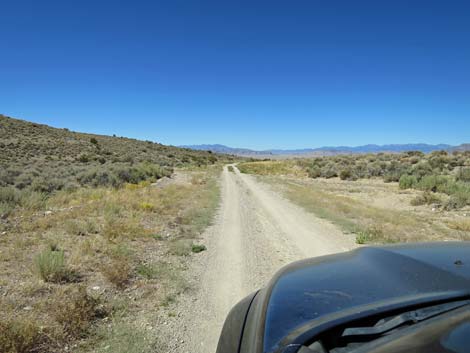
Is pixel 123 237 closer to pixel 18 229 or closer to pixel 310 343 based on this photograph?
pixel 18 229

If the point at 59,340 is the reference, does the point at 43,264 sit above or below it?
above

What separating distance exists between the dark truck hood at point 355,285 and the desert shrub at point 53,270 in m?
4.59

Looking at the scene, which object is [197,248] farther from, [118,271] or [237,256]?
[118,271]

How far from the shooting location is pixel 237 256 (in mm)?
7262

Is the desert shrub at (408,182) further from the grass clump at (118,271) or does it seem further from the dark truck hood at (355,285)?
the dark truck hood at (355,285)

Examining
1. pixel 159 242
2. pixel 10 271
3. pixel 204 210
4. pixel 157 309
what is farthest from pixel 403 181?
pixel 10 271

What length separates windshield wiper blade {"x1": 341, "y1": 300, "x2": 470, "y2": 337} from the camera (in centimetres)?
157

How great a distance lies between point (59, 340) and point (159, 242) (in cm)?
448

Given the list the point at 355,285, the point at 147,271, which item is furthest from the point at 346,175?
the point at 355,285

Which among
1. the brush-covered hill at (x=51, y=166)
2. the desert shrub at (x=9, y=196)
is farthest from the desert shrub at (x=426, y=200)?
the desert shrub at (x=9, y=196)

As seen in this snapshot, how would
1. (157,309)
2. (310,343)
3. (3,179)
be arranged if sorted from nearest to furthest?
(310,343)
(157,309)
(3,179)

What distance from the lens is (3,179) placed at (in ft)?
54.0

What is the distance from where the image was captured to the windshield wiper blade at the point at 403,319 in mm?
1565

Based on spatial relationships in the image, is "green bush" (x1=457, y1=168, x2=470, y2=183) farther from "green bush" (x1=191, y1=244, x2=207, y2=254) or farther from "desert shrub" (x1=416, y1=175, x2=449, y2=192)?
"green bush" (x1=191, y1=244, x2=207, y2=254)
